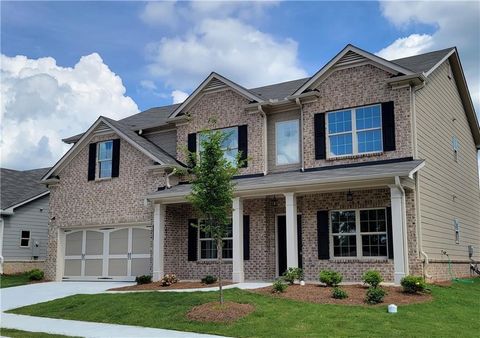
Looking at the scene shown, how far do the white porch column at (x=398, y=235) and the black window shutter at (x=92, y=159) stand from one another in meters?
13.4

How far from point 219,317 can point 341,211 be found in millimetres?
7559

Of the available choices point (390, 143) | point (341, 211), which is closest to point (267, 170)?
point (341, 211)

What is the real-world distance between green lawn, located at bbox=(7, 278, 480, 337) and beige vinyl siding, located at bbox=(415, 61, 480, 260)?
2862 mm

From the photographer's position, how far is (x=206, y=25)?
16109mm

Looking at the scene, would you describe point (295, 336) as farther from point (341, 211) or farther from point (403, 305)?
point (341, 211)

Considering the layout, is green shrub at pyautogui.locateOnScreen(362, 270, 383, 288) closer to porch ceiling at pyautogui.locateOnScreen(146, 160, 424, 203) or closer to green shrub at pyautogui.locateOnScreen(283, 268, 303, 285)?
green shrub at pyautogui.locateOnScreen(283, 268, 303, 285)

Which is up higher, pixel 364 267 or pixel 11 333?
pixel 364 267

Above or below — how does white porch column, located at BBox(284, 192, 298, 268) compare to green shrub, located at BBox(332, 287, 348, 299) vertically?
above

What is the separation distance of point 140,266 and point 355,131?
10171 millimetres

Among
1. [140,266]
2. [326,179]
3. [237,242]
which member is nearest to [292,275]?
[237,242]

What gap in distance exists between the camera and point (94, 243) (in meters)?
23.2

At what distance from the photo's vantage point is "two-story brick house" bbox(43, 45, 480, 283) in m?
17.2

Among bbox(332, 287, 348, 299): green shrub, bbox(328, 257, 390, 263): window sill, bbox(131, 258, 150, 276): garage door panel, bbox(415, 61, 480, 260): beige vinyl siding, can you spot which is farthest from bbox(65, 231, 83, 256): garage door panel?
bbox(415, 61, 480, 260): beige vinyl siding

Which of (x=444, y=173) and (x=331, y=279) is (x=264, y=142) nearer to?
(x=331, y=279)
